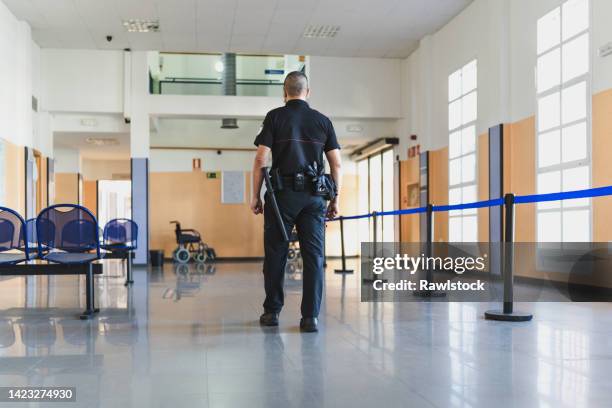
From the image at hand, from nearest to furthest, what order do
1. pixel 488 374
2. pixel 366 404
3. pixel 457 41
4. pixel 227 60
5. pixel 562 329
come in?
1. pixel 366 404
2. pixel 488 374
3. pixel 562 329
4. pixel 457 41
5. pixel 227 60

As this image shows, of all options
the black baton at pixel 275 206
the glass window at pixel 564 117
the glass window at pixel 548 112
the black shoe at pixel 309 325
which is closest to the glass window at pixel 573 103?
the glass window at pixel 564 117

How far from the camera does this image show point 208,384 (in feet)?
7.14

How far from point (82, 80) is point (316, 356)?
9.82 metres

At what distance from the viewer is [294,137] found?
3555 millimetres

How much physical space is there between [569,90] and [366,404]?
554cm

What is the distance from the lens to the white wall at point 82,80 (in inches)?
437

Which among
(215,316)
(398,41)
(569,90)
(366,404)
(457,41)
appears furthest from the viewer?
(398,41)

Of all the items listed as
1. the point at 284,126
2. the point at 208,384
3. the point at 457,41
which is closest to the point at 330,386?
the point at 208,384

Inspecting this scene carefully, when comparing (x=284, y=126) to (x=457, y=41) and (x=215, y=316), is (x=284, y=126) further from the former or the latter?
(x=457, y=41)

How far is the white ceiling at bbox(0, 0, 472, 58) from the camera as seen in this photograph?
901 cm

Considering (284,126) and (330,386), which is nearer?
(330,386)

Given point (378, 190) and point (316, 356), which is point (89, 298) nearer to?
point (316, 356)

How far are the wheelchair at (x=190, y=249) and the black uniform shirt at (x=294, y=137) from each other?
8955 mm

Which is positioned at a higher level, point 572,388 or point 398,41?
point 398,41
